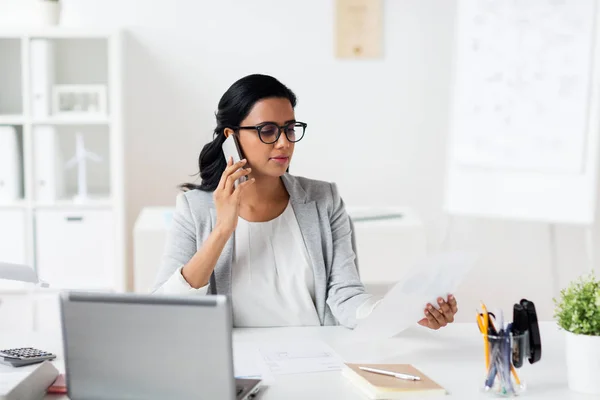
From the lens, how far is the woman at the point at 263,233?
6.26 ft

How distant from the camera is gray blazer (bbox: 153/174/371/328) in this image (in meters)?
1.93

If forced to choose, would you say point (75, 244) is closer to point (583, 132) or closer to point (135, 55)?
point (135, 55)

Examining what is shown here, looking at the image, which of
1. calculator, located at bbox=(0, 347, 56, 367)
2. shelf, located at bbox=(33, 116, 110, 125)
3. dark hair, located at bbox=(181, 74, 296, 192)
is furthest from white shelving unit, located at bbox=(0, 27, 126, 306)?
calculator, located at bbox=(0, 347, 56, 367)

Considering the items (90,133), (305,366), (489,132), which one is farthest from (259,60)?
(305,366)

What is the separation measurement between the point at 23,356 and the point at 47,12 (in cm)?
230

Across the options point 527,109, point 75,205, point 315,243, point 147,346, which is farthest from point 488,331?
point 75,205

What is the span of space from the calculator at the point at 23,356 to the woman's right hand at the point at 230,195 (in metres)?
0.54

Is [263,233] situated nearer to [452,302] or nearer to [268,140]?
[268,140]

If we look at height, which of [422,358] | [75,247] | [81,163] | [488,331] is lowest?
Result: [75,247]

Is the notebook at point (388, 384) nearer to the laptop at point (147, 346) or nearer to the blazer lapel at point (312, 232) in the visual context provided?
the laptop at point (147, 346)

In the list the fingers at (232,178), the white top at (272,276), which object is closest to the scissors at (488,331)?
the white top at (272,276)

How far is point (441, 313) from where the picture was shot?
1.65m

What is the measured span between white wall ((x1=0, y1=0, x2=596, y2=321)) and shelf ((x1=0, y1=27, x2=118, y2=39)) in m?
0.33

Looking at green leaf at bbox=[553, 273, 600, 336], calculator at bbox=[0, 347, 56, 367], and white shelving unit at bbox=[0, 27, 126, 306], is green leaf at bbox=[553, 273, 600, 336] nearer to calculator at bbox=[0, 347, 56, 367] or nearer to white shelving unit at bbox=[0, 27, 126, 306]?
calculator at bbox=[0, 347, 56, 367]
